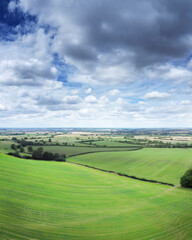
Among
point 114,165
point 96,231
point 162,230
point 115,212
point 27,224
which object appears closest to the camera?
point 27,224

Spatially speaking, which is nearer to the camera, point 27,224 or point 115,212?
point 27,224

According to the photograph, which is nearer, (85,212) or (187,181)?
(85,212)

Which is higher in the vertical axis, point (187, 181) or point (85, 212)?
point (85, 212)

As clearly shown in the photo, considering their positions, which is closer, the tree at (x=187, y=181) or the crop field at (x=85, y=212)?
the crop field at (x=85, y=212)

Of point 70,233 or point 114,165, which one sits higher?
point 70,233

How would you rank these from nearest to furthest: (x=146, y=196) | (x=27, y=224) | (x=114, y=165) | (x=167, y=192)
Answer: (x=27, y=224), (x=146, y=196), (x=167, y=192), (x=114, y=165)

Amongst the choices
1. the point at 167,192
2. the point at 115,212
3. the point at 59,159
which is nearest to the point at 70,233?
the point at 115,212

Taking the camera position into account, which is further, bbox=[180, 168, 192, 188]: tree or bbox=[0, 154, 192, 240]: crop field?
bbox=[180, 168, 192, 188]: tree

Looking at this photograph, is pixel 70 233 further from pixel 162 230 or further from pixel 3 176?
pixel 3 176
